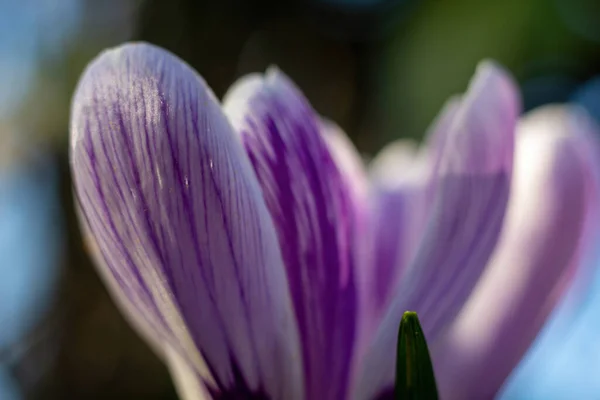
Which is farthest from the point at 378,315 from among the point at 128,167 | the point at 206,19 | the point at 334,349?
the point at 206,19

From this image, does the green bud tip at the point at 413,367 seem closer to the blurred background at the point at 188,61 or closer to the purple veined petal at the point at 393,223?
the purple veined petal at the point at 393,223

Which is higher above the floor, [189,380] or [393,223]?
[393,223]

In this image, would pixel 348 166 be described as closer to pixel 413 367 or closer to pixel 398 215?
pixel 398 215

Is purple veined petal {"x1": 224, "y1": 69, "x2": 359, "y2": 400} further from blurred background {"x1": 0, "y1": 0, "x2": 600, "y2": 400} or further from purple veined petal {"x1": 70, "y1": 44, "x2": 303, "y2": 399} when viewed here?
blurred background {"x1": 0, "y1": 0, "x2": 600, "y2": 400}

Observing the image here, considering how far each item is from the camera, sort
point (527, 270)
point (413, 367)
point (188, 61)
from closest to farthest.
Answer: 1. point (413, 367)
2. point (527, 270)
3. point (188, 61)

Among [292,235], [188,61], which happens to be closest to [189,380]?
[292,235]

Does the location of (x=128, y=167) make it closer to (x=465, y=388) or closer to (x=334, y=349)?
(x=334, y=349)

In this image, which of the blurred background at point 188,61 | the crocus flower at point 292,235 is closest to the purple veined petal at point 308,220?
the crocus flower at point 292,235
